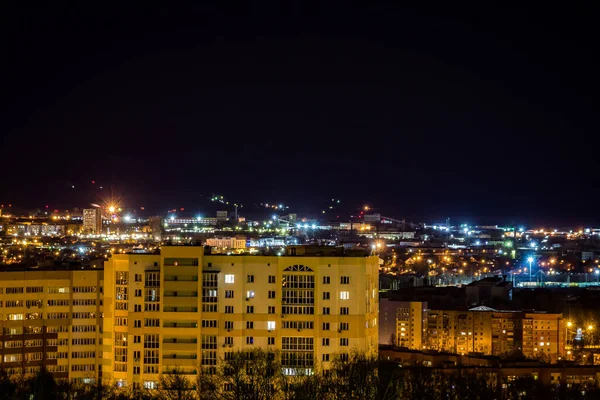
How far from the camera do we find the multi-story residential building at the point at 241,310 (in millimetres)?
15438

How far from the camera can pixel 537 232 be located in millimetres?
91562

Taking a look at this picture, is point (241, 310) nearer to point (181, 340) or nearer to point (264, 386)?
point (181, 340)

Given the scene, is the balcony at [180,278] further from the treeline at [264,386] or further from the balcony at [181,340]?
the treeline at [264,386]

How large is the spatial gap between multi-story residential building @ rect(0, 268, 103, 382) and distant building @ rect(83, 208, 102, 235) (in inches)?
1815

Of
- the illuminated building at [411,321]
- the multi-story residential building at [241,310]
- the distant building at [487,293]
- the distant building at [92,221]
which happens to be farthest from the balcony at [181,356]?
the distant building at [92,221]

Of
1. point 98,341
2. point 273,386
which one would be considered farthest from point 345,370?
point 98,341

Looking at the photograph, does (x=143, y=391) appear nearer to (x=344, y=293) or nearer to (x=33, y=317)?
(x=344, y=293)

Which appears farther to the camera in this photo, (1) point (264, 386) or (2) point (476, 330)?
(2) point (476, 330)

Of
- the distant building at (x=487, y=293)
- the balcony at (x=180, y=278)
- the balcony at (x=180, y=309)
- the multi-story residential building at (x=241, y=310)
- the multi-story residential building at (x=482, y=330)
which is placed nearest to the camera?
the multi-story residential building at (x=241, y=310)

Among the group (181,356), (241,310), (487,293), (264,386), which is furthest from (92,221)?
(264,386)

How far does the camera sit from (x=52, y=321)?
64.3ft

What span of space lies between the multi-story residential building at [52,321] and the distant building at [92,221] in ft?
151

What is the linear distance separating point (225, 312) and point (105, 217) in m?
57.9

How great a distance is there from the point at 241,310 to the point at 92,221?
52652 mm
